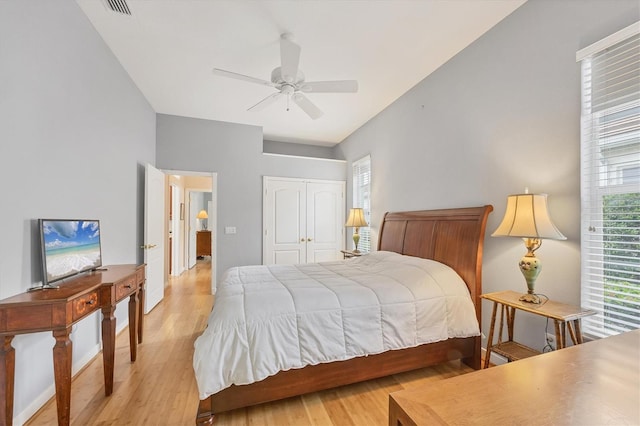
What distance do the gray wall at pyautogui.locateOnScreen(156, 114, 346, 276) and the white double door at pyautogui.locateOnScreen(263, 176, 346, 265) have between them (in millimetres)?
179

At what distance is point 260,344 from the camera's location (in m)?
1.66

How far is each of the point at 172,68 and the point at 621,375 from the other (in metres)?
3.95

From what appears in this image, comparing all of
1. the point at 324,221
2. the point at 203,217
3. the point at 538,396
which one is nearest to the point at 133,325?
the point at 538,396

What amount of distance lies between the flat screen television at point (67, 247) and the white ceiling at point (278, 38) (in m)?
1.72

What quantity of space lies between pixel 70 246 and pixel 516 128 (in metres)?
3.58

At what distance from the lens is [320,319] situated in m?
1.82

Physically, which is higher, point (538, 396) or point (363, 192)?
point (363, 192)

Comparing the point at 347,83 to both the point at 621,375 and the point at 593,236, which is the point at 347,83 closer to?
the point at 593,236

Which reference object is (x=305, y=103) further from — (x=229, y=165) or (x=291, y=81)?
(x=229, y=165)

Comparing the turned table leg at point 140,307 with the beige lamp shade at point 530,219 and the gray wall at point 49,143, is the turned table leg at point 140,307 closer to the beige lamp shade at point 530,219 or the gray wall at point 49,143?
the gray wall at point 49,143

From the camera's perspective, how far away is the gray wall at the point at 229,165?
14.4 feet

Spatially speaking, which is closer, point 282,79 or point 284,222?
point 282,79

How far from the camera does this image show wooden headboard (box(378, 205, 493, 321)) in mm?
2320

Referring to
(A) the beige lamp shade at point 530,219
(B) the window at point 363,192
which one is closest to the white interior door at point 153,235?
(B) the window at point 363,192
